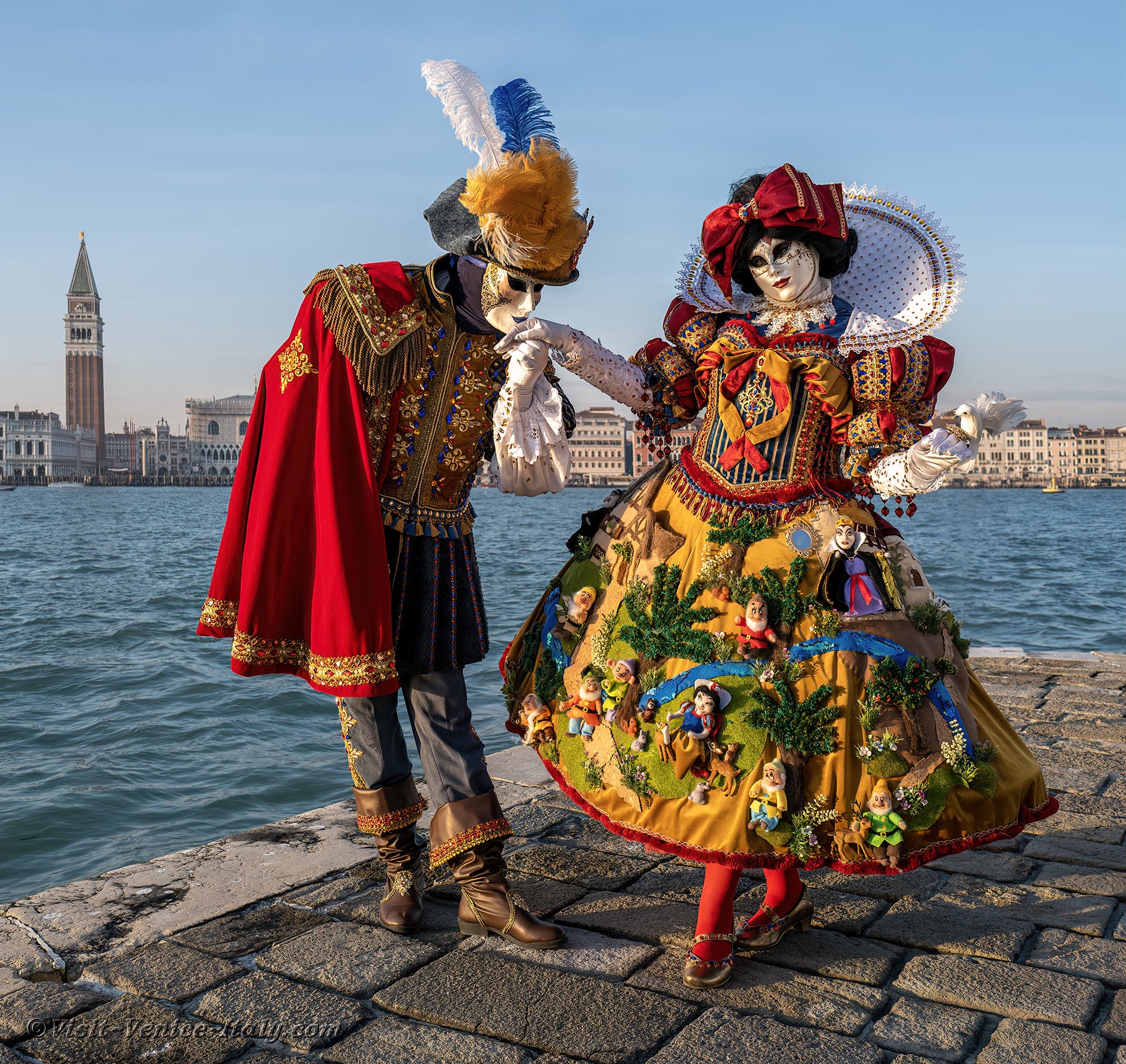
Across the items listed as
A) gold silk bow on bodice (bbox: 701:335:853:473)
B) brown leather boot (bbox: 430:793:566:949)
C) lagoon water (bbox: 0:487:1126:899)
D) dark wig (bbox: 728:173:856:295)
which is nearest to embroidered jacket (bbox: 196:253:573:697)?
brown leather boot (bbox: 430:793:566:949)

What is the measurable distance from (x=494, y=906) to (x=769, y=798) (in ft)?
2.80

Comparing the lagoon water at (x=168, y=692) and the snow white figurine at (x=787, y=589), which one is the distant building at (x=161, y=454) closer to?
the lagoon water at (x=168, y=692)

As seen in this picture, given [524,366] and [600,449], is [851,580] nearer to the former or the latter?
[524,366]

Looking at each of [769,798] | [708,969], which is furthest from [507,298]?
[708,969]

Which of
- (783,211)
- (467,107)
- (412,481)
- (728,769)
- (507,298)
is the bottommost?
(728,769)

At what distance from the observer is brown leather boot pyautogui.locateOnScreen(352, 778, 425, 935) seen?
298 cm

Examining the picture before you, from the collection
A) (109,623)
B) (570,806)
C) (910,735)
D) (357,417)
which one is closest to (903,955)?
(910,735)

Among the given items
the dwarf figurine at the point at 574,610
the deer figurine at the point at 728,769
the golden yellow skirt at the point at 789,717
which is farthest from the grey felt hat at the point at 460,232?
the deer figurine at the point at 728,769

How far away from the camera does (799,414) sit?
2832mm

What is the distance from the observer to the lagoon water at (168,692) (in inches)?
229

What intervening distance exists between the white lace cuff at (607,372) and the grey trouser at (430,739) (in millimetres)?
901

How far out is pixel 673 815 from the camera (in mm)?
2598

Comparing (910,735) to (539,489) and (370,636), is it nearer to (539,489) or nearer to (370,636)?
(539,489)

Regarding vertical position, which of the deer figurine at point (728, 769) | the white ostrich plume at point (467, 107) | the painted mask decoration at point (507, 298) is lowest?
the deer figurine at point (728, 769)
